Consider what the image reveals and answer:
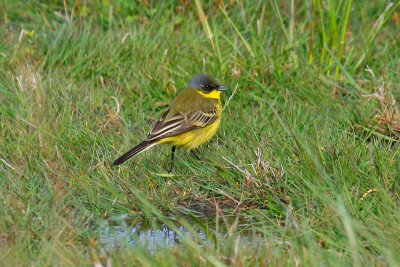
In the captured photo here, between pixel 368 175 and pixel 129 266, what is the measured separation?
1889mm

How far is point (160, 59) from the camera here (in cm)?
827

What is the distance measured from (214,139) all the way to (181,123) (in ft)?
0.93

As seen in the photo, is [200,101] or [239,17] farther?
[239,17]

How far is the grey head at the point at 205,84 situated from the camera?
24.5ft

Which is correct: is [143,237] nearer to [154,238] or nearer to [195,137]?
[154,238]

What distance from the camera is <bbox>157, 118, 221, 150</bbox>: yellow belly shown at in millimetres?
6863

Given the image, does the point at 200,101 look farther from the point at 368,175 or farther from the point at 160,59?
the point at 368,175

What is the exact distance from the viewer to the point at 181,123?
7008mm

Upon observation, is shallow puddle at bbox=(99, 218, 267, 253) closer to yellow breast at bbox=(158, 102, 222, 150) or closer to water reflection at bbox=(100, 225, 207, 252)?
water reflection at bbox=(100, 225, 207, 252)

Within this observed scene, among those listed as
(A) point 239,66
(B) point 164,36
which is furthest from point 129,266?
(B) point 164,36

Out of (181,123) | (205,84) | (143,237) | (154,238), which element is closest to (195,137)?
(181,123)

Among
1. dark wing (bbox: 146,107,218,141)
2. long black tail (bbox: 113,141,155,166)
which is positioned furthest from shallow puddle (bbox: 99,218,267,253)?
dark wing (bbox: 146,107,218,141)

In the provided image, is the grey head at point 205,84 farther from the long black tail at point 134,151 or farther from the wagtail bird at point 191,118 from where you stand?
the long black tail at point 134,151

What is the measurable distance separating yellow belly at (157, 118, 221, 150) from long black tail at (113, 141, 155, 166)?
0.36 m
